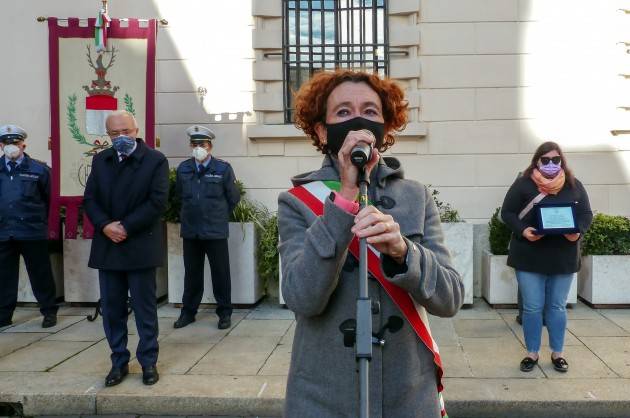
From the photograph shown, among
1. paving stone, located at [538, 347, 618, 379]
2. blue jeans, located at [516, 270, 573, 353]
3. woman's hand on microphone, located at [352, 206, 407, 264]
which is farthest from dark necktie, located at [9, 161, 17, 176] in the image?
woman's hand on microphone, located at [352, 206, 407, 264]

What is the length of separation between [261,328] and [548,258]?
3.15 meters

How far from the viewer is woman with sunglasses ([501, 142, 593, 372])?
5.09 m

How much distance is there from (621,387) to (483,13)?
197 inches

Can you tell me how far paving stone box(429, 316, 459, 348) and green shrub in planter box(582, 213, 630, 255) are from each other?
2.00m

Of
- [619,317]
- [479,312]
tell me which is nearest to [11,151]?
[479,312]

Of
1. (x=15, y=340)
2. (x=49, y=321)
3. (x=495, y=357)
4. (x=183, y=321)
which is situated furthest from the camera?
(x=49, y=321)

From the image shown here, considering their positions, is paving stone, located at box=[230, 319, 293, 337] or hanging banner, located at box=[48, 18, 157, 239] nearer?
paving stone, located at box=[230, 319, 293, 337]

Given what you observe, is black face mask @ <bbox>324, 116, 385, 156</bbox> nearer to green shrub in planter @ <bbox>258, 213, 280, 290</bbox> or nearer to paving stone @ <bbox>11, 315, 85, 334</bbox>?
green shrub in planter @ <bbox>258, 213, 280, 290</bbox>

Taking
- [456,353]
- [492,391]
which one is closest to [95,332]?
[456,353]

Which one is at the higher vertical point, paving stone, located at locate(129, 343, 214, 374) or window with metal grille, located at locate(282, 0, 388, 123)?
window with metal grille, located at locate(282, 0, 388, 123)

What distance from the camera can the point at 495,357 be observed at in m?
5.55

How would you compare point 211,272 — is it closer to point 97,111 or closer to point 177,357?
point 177,357

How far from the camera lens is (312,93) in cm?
217

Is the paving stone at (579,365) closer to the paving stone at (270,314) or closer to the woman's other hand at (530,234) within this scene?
the woman's other hand at (530,234)
